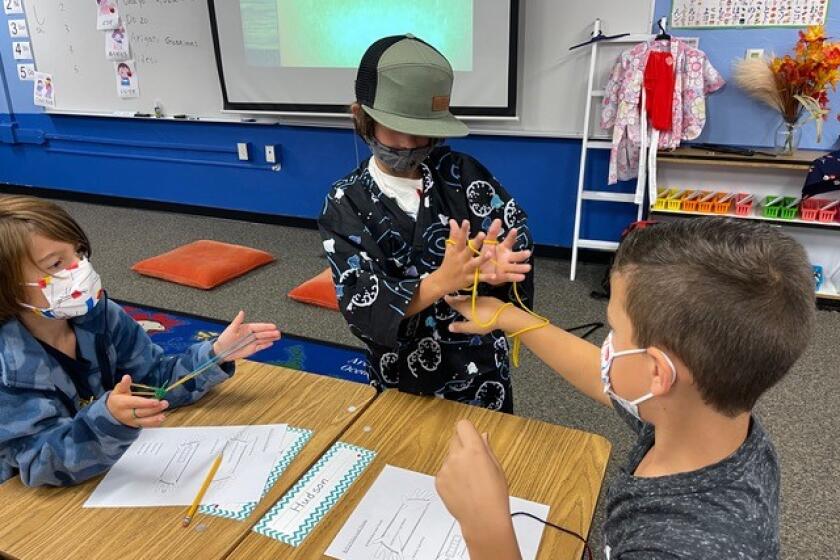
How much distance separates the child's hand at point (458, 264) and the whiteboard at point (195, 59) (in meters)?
2.87

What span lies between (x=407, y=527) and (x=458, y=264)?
0.48 meters

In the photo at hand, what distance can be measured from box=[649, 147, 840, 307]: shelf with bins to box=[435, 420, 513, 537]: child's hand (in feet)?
9.84

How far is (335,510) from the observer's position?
1.06 m

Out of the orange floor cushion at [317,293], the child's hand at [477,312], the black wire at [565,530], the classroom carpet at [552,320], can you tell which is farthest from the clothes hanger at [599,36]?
the black wire at [565,530]

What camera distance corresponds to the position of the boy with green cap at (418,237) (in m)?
1.25

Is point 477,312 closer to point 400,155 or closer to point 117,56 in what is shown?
point 400,155

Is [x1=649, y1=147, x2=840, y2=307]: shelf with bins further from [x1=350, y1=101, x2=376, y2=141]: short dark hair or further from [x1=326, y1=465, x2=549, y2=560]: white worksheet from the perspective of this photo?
[x1=326, y1=465, x2=549, y2=560]: white worksheet

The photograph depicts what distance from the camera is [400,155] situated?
136 centimetres

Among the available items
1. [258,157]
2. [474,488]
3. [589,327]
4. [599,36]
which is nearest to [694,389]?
[474,488]

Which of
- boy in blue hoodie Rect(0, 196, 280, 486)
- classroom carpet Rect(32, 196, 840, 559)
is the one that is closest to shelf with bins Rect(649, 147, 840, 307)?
classroom carpet Rect(32, 196, 840, 559)

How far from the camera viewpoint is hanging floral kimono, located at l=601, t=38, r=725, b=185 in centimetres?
331

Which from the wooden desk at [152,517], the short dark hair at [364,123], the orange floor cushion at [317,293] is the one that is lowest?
the orange floor cushion at [317,293]

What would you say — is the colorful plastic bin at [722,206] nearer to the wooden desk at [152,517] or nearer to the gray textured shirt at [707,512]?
the wooden desk at [152,517]

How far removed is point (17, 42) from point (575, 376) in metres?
6.37
